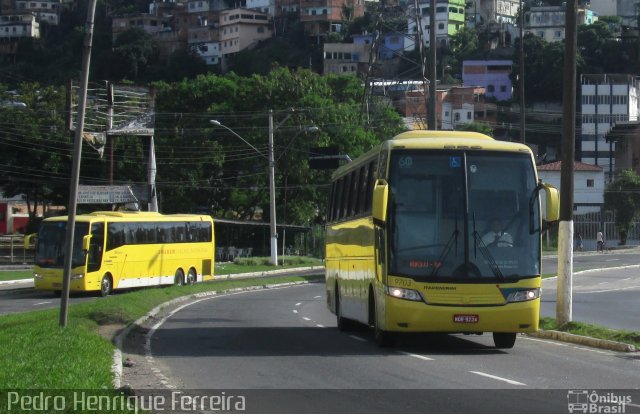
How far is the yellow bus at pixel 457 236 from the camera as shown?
16.6 meters

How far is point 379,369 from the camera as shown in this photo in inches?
580

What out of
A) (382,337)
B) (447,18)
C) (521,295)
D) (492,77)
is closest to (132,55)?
(447,18)

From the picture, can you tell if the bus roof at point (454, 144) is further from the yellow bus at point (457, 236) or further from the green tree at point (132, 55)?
the green tree at point (132, 55)

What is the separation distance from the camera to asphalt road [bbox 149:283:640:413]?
1167cm

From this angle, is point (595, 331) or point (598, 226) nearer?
point (595, 331)

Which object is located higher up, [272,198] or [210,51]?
[210,51]

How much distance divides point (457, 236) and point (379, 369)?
3.02 meters

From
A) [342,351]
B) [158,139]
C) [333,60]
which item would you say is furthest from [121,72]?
[342,351]

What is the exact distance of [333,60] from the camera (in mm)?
146750

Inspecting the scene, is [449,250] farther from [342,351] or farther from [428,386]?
[428,386]

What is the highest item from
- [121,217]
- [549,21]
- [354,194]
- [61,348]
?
[549,21]

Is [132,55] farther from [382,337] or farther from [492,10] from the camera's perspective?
[382,337]

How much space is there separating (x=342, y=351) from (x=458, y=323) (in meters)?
2.16

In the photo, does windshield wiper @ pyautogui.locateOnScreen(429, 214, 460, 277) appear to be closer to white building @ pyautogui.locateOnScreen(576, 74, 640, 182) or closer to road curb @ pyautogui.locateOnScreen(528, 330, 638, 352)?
road curb @ pyautogui.locateOnScreen(528, 330, 638, 352)
